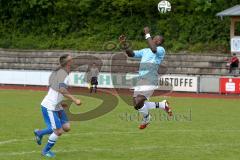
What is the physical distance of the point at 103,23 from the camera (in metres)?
48.5

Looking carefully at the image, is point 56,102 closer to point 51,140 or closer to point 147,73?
point 51,140

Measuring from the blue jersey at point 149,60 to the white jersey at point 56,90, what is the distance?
3.82 m

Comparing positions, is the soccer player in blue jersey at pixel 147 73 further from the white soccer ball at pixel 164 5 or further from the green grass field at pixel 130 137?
the white soccer ball at pixel 164 5

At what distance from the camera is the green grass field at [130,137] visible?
42.2ft

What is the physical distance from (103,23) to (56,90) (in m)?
36.4

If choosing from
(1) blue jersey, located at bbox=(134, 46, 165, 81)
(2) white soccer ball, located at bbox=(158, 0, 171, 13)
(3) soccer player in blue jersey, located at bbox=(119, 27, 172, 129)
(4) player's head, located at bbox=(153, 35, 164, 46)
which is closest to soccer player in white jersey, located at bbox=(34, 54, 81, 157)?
(3) soccer player in blue jersey, located at bbox=(119, 27, 172, 129)

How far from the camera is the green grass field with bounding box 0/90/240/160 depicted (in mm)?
12852

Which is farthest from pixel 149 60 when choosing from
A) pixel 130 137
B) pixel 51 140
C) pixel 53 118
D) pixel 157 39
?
pixel 51 140

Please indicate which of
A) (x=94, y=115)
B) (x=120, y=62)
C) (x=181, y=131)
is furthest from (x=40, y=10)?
(x=181, y=131)

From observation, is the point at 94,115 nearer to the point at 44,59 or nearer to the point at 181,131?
the point at 181,131

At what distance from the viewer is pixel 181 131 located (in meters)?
17.0

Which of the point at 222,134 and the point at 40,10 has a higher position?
the point at 40,10

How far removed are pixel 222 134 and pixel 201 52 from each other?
87.7 ft

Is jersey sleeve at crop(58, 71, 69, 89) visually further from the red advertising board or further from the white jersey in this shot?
the red advertising board
